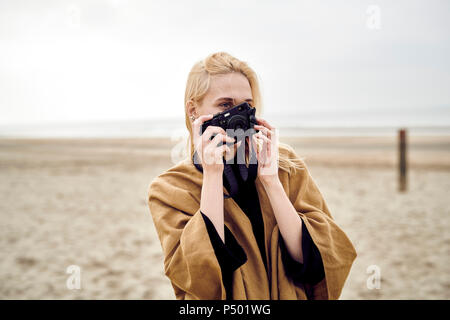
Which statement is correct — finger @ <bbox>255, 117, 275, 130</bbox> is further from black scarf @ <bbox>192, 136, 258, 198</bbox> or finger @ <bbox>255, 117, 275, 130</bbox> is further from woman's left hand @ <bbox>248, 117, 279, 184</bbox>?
black scarf @ <bbox>192, 136, 258, 198</bbox>

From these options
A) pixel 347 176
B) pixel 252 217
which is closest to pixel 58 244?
pixel 252 217

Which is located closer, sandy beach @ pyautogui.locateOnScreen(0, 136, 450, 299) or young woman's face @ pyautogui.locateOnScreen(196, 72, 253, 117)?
young woman's face @ pyautogui.locateOnScreen(196, 72, 253, 117)

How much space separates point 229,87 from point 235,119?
200 mm

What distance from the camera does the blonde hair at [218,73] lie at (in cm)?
145

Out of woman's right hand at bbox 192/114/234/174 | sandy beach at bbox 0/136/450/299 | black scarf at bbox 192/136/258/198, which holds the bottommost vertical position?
sandy beach at bbox 0/136/450/299

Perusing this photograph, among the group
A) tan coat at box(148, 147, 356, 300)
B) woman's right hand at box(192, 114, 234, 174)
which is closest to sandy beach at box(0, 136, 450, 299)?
tan coat at box(148, 147, 356, 300)

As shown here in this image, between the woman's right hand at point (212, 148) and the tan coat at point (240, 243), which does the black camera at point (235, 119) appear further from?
the tan coat at point (240, 243)

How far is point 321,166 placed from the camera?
10219 millimetres

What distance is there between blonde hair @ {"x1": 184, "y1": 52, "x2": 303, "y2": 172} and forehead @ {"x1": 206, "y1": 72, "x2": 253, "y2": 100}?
0.08 feet

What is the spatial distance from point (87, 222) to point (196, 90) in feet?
15.2

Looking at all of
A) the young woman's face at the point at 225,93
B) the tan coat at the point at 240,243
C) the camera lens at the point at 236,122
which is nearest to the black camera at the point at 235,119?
the camera lens at the point at 236,122

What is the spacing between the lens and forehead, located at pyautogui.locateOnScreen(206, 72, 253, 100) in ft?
4.62
